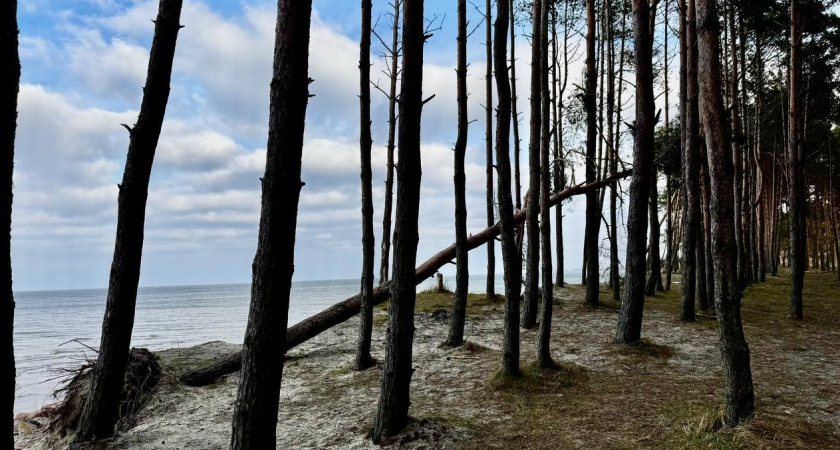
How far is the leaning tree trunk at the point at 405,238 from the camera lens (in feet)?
16.8

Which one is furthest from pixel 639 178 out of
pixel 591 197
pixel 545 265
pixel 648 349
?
pixel 591 197

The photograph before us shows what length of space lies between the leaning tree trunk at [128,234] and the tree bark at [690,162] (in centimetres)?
930

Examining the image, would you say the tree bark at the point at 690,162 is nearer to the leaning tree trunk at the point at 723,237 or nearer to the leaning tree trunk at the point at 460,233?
the leaning tree trunk at the point at 460,233

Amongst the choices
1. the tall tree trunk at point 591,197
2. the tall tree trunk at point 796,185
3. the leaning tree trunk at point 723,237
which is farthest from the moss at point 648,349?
the tall tree trunk at point 796,185

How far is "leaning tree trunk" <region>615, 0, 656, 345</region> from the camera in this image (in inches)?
339

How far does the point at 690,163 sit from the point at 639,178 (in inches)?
89.1

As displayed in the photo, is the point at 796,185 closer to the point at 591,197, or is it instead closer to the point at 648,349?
the point at 591,197

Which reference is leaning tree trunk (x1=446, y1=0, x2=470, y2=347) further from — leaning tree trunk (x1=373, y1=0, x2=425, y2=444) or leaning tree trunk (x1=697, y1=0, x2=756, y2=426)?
leaning tree trunk (x1=697, y1=0, x2=756, y2=426)

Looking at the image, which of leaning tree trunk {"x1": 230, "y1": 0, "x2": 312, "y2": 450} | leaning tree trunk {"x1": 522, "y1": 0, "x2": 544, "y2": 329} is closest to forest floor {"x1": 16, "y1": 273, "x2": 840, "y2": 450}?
leaning tree trunk {"x1": 230, "y1": 0, "x2": 312, "y2": 450}

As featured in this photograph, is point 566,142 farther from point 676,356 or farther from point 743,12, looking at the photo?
point 676,356

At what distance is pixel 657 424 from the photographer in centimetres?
507

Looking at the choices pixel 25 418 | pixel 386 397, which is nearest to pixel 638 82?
pixel 386 397

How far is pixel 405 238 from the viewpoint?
527 centimetres

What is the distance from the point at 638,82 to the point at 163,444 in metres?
9.36
